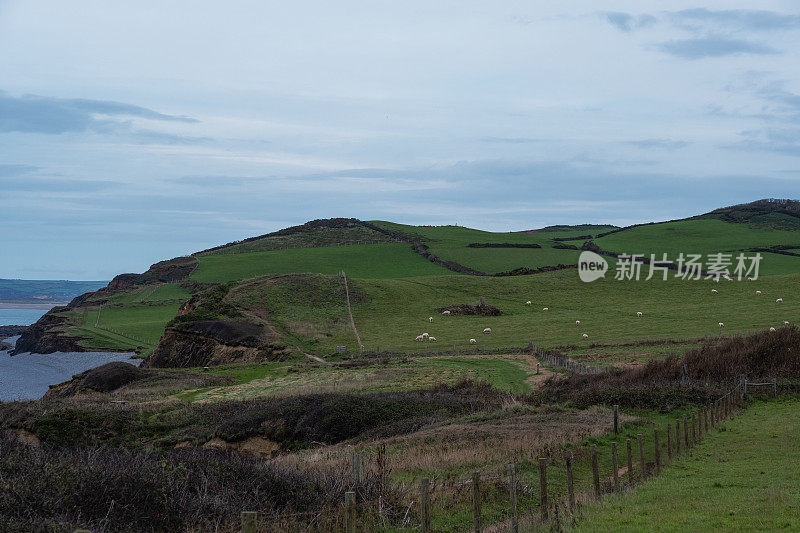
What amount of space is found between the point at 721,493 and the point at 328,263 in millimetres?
115888

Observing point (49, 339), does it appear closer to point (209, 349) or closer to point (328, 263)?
point (328, 263)

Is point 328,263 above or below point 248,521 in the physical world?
above

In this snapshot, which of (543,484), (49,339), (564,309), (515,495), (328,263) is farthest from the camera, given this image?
(328,263)

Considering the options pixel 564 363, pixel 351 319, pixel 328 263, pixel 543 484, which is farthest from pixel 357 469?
pixel 328 263

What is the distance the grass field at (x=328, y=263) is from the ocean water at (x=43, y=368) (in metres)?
31.7

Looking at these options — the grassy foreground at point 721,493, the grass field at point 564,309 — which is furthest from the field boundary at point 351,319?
the grassy foreground at point 721,493

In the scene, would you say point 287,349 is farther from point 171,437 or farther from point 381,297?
point 171,437

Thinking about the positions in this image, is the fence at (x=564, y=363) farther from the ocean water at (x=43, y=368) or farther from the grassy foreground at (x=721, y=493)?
the ocean water at (x=43, y=368)

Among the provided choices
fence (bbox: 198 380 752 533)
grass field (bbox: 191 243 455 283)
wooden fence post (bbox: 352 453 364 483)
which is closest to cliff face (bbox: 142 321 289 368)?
grass field (bbox: 191 243 455 283)

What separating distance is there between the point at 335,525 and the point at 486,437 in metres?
11.4

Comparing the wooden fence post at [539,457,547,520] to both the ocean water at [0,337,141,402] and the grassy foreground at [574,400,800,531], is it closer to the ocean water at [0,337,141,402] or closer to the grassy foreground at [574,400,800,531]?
the grassy foreground at [574,400,800,531]

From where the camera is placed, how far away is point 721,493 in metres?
14.8

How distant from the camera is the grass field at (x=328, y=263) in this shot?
120m

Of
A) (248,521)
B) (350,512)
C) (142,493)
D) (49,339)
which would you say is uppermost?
(248,521)
